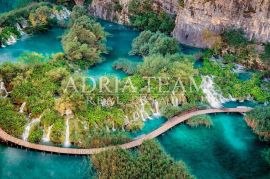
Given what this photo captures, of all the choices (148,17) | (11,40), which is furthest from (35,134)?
(148,17)

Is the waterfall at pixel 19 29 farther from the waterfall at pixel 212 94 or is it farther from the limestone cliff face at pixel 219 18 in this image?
the waterfall at pixel 212 94

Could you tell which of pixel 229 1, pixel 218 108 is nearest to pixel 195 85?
pixel 218 108

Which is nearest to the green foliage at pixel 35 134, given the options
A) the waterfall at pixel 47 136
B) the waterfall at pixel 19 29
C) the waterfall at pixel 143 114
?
the waterfall at pixel 47 136

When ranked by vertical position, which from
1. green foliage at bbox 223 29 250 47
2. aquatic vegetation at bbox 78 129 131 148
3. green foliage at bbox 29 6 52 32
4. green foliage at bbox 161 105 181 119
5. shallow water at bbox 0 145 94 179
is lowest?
shallow water at bbox 0 145 94 179

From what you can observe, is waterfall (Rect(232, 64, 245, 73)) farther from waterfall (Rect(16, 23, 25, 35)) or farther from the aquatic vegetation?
waterfall (Rect(16, 23, 25, 35))


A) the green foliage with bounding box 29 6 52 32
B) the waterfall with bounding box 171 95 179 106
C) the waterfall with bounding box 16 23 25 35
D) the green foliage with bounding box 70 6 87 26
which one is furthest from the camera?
the green foliage with bounding box 29 6 52 32

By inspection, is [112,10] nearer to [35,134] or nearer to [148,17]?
[148,17]

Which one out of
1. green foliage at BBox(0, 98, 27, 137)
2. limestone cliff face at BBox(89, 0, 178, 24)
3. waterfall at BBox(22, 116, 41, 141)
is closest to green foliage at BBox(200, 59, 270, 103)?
waterfall at BBox(22, 116, 41, 141)

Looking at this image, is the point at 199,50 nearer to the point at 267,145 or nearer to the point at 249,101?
the point at 249,101
